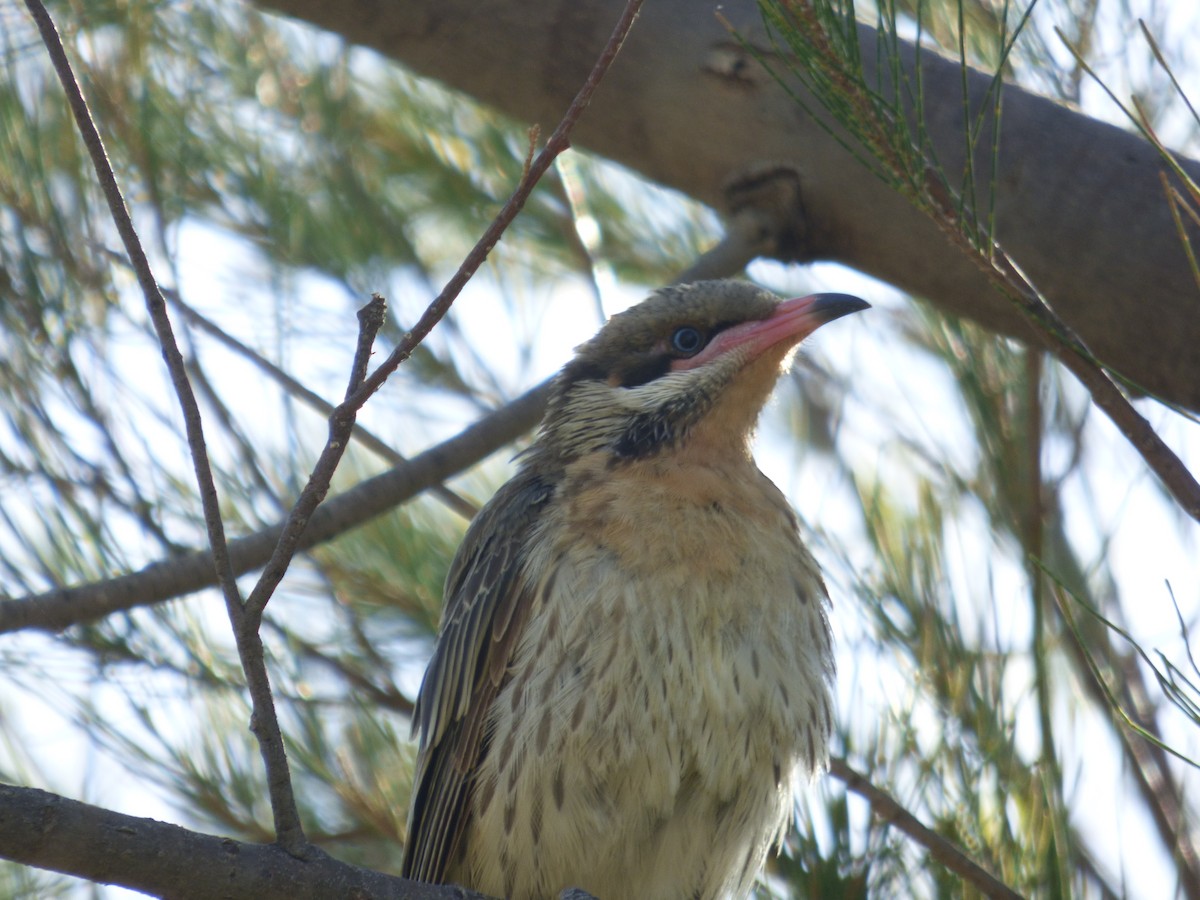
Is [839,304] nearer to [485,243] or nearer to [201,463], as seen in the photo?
[485,243]

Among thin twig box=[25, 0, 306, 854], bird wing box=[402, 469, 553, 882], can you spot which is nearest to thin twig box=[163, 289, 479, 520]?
bird wing box=[402, 469, 553, 882]

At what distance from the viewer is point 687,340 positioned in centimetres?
463

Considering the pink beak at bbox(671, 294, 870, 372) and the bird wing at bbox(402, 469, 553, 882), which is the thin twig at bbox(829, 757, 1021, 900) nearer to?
the bird wing at bbox(402, 469, 553, 882)

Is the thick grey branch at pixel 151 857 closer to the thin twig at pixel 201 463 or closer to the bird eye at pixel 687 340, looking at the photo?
the thin twig at pixel 201 463

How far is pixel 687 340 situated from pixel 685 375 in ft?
0.49

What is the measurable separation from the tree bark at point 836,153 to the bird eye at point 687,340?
39 centimetres

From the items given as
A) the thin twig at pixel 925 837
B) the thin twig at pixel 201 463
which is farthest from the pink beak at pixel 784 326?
the thin twig at pixel 201 463

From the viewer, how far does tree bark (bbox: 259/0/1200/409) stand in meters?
3.97

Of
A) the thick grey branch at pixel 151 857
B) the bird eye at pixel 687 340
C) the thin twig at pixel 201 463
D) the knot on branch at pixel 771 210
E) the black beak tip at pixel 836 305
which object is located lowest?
the thick grey branch at pixel 151 857

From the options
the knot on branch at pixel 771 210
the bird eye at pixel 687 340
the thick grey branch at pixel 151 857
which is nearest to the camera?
the thick grey branch at pixel 151 857

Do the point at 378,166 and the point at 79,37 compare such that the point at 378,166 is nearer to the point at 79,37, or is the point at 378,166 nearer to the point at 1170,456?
the point at 79,37

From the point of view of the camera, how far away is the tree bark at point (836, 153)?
3975 millimetres

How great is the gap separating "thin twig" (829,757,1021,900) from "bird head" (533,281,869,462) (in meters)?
1.09

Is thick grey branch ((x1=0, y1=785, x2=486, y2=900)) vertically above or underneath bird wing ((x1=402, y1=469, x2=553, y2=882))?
underneath
